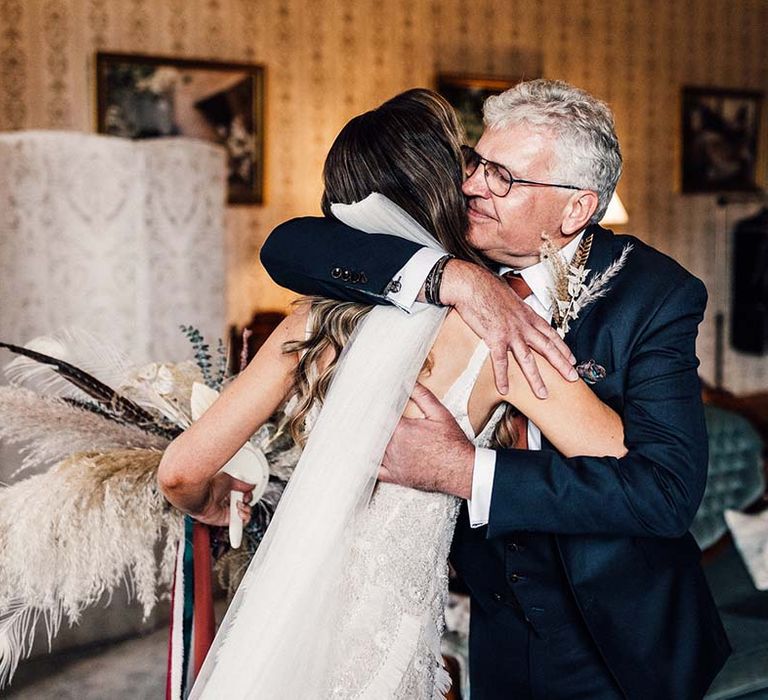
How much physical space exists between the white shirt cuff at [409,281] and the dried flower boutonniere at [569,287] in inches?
9.4

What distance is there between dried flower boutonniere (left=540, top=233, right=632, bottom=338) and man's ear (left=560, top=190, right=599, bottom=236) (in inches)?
3.4

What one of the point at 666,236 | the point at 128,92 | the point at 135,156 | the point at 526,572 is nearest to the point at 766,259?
the point at 666,236

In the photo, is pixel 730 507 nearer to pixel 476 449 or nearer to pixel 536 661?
pixel 536 661

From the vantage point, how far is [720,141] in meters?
8.14

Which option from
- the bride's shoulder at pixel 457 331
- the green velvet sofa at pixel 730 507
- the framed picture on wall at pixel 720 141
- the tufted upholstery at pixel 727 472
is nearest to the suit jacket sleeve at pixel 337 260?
the bride's shoulder at pixel 457 331

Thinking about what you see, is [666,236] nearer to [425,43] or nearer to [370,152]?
[425,43]

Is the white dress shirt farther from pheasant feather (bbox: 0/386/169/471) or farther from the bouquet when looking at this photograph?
pheasant feather (bbox: 0/386/169/471)

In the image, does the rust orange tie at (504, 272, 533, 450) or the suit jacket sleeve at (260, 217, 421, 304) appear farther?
the rust orange tie at (504, 272, 533, 450)

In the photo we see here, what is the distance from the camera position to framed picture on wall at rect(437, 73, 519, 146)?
6844mm

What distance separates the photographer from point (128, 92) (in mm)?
5754

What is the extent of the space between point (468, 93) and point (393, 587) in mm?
5903

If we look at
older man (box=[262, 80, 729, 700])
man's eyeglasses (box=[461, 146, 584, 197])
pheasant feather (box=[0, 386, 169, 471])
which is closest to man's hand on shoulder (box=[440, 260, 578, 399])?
older man (box=[262, 80, 729, 700])

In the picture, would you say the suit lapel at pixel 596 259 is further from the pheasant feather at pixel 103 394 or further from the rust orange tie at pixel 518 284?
the pheasant feather at pixel 103 394

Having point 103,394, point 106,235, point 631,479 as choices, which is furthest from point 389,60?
point 631,479
